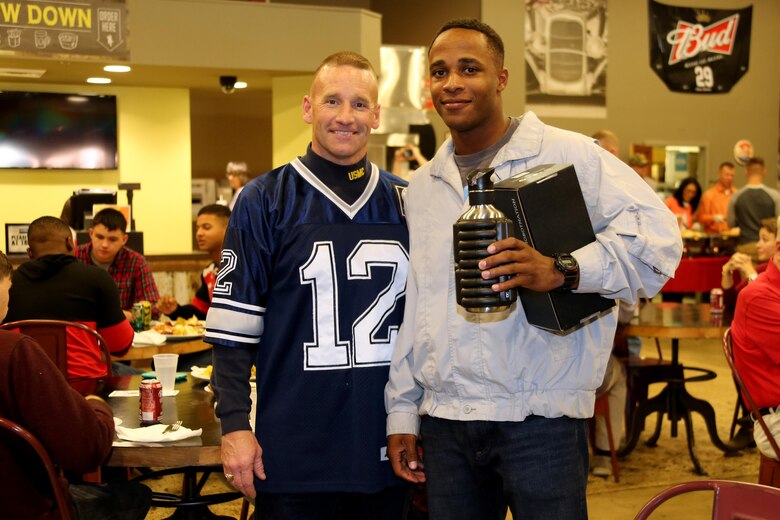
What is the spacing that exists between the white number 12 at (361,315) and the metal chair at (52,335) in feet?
6.06

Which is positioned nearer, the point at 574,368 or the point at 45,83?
the point at 574,368

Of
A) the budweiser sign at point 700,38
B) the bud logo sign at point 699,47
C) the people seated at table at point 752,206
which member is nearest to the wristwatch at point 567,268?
the people seated at table at point 752,206

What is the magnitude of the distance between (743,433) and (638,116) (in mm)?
9427

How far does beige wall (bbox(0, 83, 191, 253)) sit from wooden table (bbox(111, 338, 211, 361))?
21.1 ft

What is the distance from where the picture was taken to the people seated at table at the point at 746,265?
553cm

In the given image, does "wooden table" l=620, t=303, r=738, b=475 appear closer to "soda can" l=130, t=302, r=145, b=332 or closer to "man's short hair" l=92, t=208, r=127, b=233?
"soda can" l=130, t=302, r=145, b=332

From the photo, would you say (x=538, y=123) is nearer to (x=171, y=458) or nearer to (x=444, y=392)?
(x=444, y=392)

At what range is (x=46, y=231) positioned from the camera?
4344mm

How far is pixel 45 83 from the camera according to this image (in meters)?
10.8

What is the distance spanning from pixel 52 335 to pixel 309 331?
6.43 ft

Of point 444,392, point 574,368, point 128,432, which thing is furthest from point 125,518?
point 574,368

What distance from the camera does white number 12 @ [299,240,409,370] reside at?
2.23m

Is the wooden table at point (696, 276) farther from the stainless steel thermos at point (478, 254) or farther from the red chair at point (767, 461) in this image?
the stainless steel thermos at point (478, 254)

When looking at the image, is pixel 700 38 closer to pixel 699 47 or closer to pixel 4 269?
pixel 699 47
